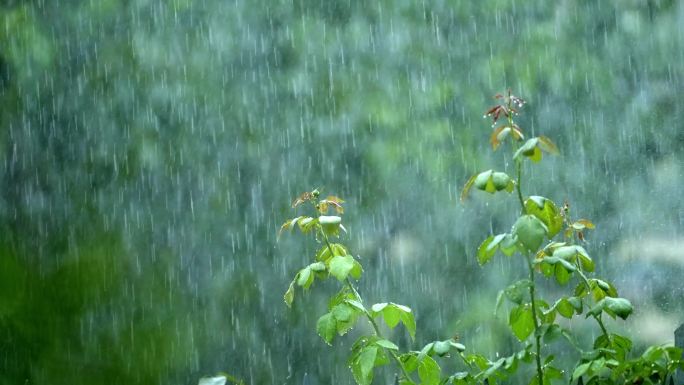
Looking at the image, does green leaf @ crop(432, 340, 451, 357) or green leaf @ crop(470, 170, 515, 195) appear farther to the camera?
green leaf @ crop(432, 340, 451, 357)

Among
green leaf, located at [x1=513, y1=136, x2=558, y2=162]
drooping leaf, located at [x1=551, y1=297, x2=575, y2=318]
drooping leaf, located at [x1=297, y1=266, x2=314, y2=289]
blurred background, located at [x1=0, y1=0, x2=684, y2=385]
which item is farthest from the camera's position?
blurred background, located at [x1=0, y1=0, x2=684, y2=385]

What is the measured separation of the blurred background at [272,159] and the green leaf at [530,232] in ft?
7.28

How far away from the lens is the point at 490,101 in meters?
3.52

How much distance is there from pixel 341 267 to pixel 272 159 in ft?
7.42

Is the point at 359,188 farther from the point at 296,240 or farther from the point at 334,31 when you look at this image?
the point at 334,31

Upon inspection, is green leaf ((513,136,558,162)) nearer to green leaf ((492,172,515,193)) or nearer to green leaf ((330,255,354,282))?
green leaf ((492,172,515,193))

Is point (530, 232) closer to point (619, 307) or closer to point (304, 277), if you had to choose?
point (619, 307)

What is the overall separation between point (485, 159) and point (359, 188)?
485 millimetres

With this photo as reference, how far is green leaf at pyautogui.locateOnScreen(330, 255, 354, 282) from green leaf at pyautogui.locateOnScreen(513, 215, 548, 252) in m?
0.29

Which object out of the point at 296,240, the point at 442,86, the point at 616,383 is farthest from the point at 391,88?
the point at 616,383

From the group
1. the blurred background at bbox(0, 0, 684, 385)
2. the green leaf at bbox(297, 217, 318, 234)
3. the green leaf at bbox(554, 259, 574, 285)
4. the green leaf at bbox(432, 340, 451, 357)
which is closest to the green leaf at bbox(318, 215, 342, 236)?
the green leaf at bbox(297, 217, 318, 234)

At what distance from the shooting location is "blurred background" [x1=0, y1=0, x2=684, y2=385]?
3.42 meters

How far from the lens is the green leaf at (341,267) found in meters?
1.38

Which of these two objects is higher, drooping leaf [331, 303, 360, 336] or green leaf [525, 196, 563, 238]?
green leaf [525, 196, 563, 238]
